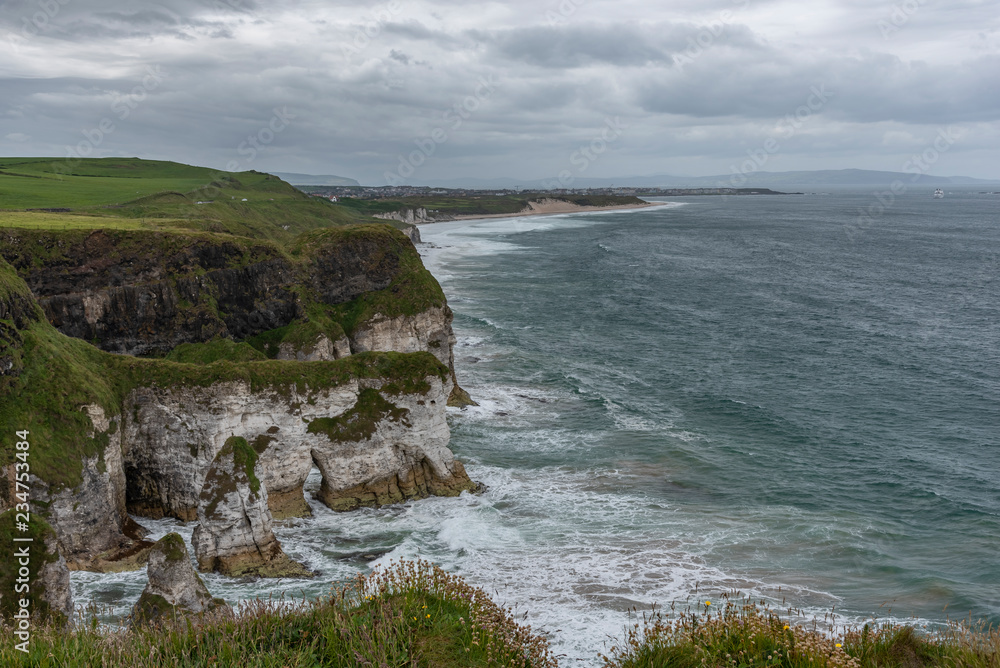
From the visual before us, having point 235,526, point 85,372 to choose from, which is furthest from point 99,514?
point 85,372

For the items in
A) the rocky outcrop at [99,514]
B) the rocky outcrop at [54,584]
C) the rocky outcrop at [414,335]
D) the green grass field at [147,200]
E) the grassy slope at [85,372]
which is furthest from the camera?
the green grass field at [147,200]

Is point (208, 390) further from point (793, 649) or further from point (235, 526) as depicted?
point (793, 649)

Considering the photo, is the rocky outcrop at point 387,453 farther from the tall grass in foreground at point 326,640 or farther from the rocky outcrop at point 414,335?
the tall grass in foreground at point 326,640

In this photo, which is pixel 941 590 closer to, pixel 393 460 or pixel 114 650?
pixel 393 460

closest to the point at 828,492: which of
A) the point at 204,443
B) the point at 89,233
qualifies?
the point at 204,443

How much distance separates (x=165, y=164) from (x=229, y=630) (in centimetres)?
16710

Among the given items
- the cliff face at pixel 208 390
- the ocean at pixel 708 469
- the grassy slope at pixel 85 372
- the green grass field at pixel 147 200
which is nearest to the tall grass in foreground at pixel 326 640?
the ocean at pixel 708 469

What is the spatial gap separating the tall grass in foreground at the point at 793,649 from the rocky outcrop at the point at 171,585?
14373 millimetres

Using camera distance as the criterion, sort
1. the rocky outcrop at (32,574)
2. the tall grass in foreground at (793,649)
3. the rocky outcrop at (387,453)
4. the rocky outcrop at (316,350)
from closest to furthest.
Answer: the tall grass in foreground at (793,649) → the rocky outcrop at (32,574) → the rocky outcrop at (387,453) → the rocky outcrop at (316,350)

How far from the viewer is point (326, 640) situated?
41.3ft

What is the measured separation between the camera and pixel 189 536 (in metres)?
28.3

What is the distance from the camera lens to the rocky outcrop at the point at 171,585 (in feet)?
67.8

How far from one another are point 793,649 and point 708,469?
2723 cm

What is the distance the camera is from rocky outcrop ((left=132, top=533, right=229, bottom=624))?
67.8 feet
